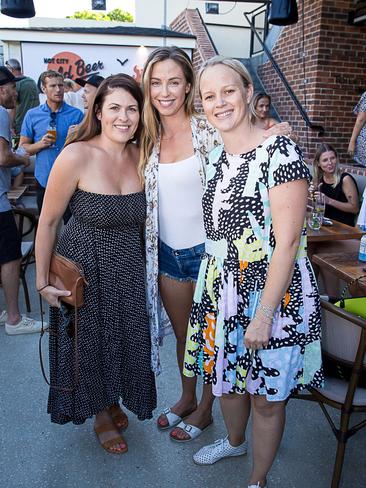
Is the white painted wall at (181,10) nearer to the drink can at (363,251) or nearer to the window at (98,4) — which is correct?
the window at (98,4)

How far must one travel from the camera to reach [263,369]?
164 centimetres

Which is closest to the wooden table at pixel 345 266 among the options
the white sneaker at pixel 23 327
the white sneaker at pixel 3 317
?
the white sneaker at pixel 23 327

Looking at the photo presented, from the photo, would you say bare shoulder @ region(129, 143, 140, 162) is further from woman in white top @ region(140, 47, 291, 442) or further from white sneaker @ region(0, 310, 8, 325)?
white sneaker @ region(0, 310, 8, 325)

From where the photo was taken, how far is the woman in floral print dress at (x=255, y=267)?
1506 mm

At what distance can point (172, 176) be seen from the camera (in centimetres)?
196

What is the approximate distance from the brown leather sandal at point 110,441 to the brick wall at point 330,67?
559 cm

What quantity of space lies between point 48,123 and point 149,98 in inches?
111

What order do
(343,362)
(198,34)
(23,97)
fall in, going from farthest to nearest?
(198,34), (23,97), (343,362)

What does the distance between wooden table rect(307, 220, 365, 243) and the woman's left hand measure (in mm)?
1846

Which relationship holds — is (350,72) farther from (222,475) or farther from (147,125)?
(222,475)

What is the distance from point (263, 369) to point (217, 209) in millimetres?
605

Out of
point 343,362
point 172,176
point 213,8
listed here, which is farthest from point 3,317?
point 213,8

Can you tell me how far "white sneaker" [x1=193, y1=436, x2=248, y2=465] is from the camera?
209cm

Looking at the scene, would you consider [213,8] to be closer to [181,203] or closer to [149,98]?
[149,98]
